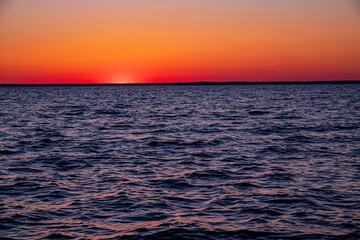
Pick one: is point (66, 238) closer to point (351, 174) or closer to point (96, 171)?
point (96, 171)

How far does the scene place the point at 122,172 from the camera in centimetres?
1617

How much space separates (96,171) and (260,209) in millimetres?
7732

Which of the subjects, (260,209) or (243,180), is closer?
(260,209)

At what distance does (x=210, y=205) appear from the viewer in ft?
38.4

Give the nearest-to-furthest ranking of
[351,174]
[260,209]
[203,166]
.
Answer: [260,209], [351,174], [203,166]

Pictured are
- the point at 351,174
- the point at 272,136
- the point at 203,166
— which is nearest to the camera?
the point at 351,174

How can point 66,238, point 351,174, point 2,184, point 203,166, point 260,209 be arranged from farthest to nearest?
point 203,166 < point 351,174 < point 2,184 < point 260,209 < point 66,238

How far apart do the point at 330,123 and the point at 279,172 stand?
21027mm

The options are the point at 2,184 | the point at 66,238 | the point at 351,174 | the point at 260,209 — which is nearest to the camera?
the point at 66,238

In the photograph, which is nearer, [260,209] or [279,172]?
[260,209]

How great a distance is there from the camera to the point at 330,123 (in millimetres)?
34750

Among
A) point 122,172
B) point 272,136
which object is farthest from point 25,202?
point 272,136

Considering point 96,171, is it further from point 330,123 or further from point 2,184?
point 330,123

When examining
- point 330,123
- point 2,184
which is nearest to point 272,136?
point 330,123
